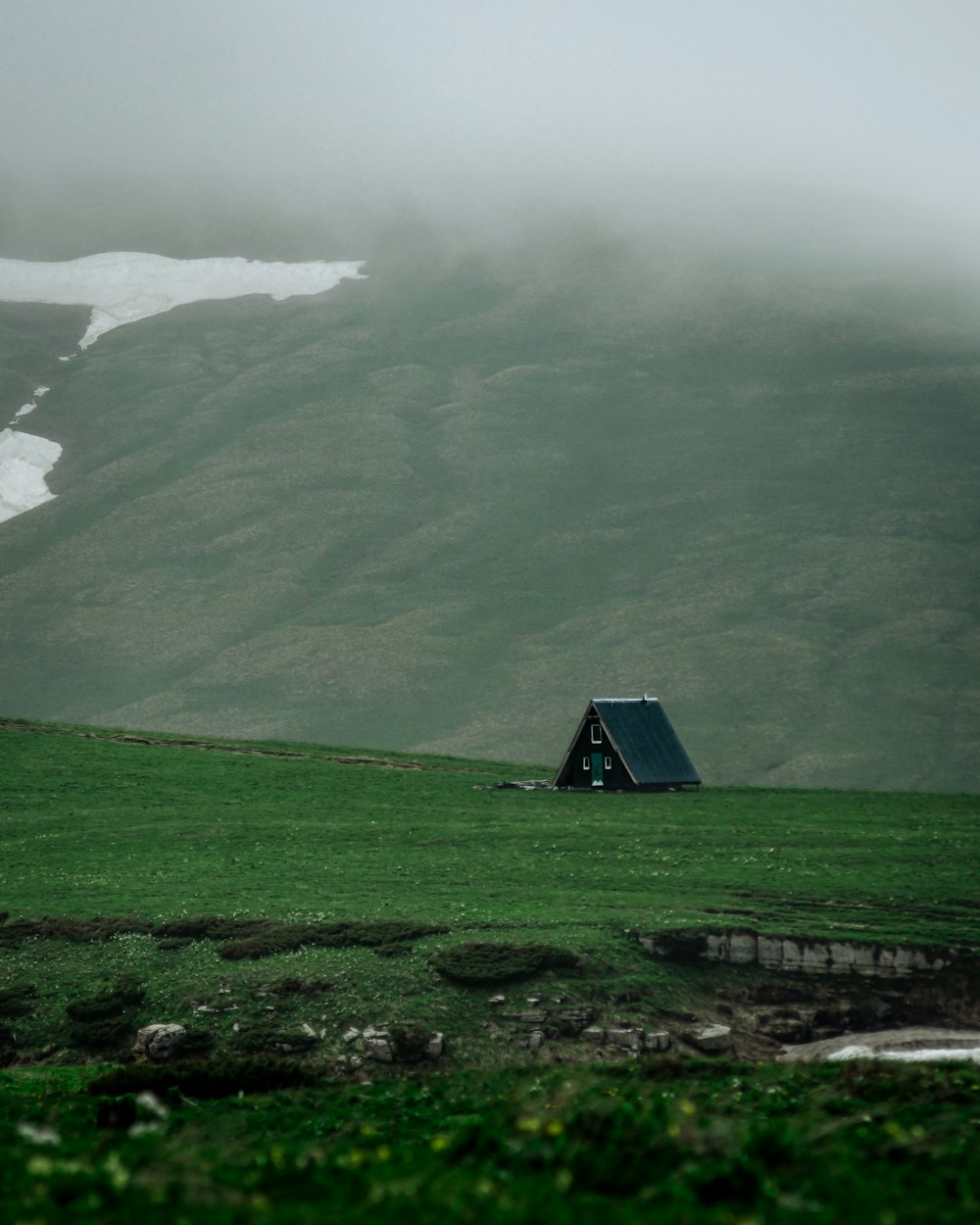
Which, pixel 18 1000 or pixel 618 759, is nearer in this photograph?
pixel 18 1000

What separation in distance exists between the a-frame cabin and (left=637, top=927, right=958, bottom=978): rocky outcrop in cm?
3689

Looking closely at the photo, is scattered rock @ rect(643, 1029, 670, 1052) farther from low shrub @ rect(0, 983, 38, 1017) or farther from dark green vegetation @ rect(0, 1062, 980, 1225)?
low shrub @ rect(0, 983, 38, 1017)

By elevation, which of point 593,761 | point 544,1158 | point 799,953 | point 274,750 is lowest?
point 799,953

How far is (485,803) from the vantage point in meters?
78.1

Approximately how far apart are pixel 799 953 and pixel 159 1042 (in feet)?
71.6

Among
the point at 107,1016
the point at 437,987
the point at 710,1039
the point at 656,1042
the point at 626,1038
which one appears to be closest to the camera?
the point at 656,1042

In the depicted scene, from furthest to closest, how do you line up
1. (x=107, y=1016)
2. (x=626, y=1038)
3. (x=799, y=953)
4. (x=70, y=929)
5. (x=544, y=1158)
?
(x=70, y=929), (x=799, y=953), (x=107, y=1016), (x=626, y=1038), (x=544, y=1158)

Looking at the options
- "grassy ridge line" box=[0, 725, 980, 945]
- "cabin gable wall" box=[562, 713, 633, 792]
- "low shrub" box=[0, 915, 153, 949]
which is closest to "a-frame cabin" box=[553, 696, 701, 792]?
"cabin gable wall" box=[562, 713, 633, 792]

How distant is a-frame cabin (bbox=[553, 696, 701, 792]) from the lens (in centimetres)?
8688

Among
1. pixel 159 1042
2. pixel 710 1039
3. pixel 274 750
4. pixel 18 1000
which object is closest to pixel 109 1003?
pixel 18 1000

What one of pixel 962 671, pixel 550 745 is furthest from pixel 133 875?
pixel 962 671

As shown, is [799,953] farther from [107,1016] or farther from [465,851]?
[107,1016]

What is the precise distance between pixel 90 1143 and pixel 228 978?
2441cm

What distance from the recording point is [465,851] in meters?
64.8
